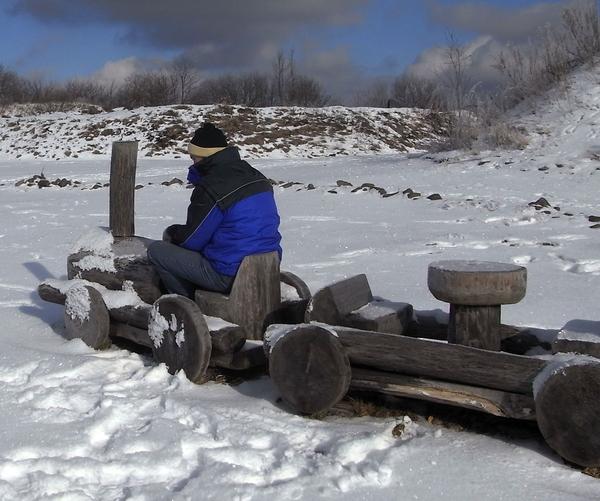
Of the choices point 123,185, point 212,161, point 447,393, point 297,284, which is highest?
point 212,161

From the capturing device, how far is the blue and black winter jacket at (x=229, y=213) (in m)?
4.46

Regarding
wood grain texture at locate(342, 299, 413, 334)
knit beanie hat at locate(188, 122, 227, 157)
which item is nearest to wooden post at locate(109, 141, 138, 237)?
knit beanie hat at locate(188, 122, 227, 157)

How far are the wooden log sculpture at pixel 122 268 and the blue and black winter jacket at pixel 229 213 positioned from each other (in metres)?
0.63

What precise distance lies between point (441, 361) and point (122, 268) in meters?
2.59

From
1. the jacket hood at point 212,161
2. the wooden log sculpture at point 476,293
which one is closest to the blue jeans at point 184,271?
the jacket hood at point 212,161

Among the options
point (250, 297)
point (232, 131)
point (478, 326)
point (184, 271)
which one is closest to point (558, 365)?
point (478, 326)

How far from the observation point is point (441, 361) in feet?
11.6

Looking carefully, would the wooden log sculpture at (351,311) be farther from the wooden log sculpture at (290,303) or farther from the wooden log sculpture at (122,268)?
the wooden log sculpture at (122,268)

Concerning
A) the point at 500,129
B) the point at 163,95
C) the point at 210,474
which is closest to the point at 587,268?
the point at 210,474

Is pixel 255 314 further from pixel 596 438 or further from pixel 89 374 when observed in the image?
pixel 596 438

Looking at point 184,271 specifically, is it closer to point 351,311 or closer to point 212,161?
point 212,161

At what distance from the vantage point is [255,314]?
4.61m

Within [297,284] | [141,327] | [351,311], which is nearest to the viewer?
[351,311]

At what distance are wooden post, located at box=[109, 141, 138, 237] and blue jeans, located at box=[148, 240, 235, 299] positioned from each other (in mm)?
926
